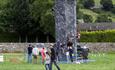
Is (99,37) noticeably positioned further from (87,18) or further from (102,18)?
(102,18)

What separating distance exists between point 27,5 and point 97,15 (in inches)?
2812

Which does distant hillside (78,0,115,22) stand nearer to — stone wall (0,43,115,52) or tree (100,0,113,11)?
tree (100,0,113,11)

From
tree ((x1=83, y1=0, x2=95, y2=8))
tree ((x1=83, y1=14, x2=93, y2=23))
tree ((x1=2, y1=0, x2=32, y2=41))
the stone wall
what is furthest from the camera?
tree ((x1=83, y1=0, x2=95, y2=8))

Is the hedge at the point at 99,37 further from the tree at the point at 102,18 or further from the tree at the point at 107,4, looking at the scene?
the tree at the point at 107,4

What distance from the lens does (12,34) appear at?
97.9 meters

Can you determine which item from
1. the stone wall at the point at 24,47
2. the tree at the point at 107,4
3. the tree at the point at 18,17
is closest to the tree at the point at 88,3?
the tree at the point at 107,4

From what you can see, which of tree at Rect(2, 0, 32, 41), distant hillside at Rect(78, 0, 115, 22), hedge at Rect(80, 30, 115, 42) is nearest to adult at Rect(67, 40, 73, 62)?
hedge at Rect(80, 30, 115, 42)

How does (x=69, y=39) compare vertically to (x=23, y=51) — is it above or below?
above

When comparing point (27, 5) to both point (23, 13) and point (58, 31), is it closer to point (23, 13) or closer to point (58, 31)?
point (23, 13)

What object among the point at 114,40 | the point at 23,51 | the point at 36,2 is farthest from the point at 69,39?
the point at 36,2

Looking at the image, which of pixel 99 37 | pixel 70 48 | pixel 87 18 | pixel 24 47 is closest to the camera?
pixel 70 48

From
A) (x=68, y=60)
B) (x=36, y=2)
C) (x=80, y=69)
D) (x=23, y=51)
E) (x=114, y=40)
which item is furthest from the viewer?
(x=36, y=2)

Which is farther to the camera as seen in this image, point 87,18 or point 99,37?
point 87,18

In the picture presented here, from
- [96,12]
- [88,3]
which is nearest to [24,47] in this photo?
[96,12]
